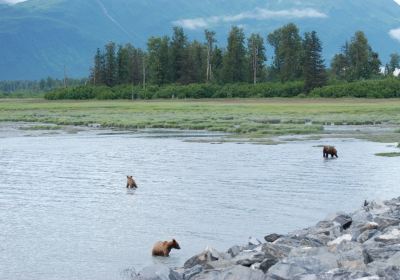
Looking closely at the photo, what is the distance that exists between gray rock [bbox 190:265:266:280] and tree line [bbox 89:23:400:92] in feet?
330

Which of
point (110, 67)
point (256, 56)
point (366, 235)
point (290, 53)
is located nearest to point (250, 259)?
point (366, 235)

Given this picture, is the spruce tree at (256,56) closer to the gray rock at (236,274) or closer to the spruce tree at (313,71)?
the spruce tree at (313,71)

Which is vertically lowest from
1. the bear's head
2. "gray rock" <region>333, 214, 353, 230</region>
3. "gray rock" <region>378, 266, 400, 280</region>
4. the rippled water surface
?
the rippled water surface

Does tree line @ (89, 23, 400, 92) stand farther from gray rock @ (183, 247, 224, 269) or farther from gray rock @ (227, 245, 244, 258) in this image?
gray rock @ (183, 247, 224, 269)

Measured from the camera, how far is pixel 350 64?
125 metres

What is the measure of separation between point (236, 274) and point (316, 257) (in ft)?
4.18

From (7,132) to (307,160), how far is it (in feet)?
103

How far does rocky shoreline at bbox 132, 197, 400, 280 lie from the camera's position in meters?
11.3

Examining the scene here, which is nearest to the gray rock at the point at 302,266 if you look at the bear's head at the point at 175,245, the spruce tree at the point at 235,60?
the bear's head at the point at 175,245

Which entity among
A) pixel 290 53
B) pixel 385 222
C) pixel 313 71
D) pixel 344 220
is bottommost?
pixel 344 220

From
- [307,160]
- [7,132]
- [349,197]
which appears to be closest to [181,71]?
[7,132]

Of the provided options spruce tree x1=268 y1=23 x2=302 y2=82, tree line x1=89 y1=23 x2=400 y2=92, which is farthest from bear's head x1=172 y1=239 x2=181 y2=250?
spruce tree x1=268 y1=23 x2=302 y2=82

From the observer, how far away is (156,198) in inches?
951

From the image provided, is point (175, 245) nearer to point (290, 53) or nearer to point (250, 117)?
point (250, 117)
